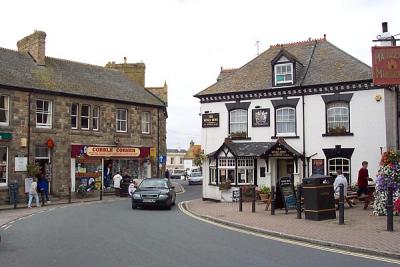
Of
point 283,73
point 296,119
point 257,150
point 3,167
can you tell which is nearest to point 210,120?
point 257,150

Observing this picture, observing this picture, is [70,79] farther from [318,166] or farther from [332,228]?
[332,228]

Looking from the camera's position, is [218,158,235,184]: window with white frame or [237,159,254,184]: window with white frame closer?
[237,159,254,184]: window with white frame

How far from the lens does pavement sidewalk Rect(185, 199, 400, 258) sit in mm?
11019

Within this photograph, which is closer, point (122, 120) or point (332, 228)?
point (332, 228)

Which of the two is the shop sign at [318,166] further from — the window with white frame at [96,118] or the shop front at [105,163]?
the window with white frame at [96,118]

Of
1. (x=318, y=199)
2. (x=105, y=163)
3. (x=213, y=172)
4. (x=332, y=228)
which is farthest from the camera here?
(x=105, y=163)

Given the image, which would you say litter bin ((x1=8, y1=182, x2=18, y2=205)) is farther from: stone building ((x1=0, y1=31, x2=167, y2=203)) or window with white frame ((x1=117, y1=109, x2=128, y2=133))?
window with white frame ((x1=117, y1=109, x2=128, y2=133))

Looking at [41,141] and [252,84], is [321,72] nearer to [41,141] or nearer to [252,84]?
[252,84]

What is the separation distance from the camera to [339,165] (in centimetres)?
2416

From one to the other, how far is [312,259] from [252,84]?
17948 millimetres

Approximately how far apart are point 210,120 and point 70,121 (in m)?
9.43

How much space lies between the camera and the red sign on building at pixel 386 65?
15203mm

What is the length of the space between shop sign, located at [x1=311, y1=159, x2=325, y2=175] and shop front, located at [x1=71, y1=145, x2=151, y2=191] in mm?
14587

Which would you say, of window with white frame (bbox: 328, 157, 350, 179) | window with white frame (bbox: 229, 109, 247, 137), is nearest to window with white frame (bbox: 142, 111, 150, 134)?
window with white frame (bbox: 229, 109, 247, 137)
